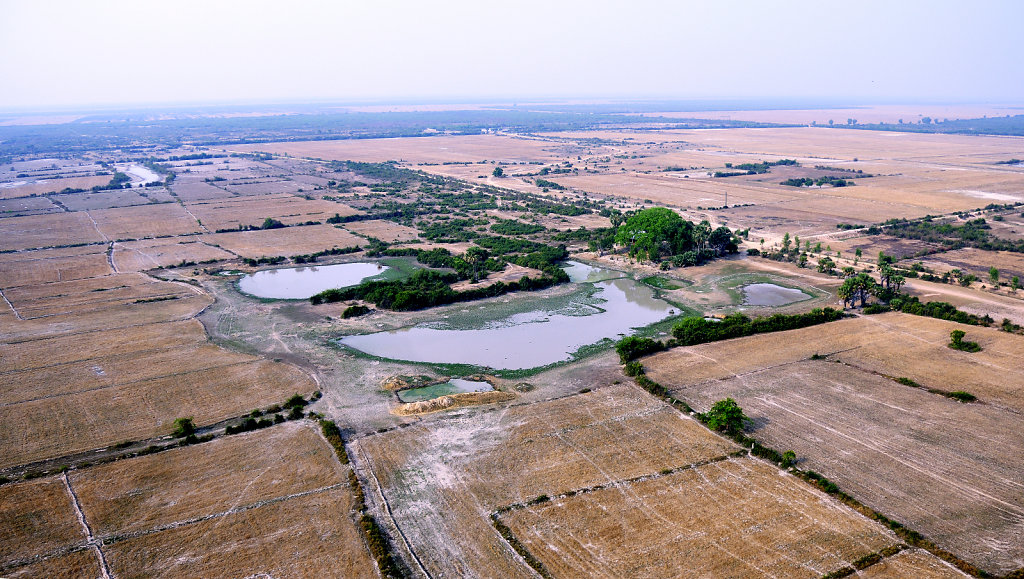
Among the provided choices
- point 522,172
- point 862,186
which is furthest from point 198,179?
point 862,186

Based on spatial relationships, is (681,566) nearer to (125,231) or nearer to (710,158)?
(125,231)

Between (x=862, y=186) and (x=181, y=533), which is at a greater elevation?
(x=862, y=186)

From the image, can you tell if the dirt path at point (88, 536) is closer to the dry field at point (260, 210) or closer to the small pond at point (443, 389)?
the small pond at point (443, 389)

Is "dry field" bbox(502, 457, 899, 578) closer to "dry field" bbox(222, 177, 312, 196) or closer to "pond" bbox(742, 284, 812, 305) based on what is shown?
"pond" bbox(742, 284, 812, 305)

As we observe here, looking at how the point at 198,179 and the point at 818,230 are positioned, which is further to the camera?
the point at 198,179

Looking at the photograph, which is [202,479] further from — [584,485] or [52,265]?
[52,265]

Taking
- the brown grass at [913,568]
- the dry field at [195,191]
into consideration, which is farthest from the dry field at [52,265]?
the brown grass at [913,568]

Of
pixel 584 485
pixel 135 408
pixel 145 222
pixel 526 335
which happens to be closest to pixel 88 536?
pixel 135 408
